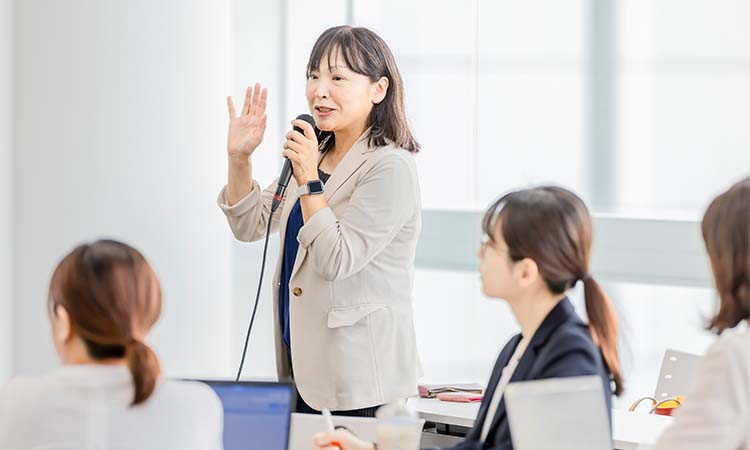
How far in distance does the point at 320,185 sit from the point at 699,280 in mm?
2096

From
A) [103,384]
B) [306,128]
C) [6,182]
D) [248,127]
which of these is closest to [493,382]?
[103,384]

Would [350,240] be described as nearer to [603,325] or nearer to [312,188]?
[312,188]

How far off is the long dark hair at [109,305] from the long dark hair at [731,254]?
94 cm

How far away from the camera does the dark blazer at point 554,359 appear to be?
1.91 m

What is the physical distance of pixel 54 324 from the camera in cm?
171

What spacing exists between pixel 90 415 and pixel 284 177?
129 cm

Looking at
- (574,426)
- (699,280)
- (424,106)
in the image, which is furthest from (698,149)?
(574,426)

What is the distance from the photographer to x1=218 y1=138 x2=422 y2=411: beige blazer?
8.64 ft

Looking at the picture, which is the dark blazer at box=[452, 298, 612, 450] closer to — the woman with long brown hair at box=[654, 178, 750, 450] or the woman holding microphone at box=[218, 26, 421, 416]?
the woman with long brown hair at box=[654, 178, 750, 450]

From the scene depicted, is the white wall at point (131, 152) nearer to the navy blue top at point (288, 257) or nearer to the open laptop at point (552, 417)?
the navy blue top at point (288, 257)

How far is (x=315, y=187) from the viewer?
2613mm

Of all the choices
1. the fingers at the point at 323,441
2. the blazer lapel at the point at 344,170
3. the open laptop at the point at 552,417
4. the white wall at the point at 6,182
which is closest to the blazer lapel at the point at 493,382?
the fingers at the point at 323,441

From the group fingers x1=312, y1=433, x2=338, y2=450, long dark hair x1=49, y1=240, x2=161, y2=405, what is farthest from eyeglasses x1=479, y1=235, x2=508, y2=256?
long dark hair x1=49, y1=240, x2=161, y2=405

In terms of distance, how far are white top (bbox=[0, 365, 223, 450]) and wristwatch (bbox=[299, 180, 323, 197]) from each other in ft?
3.21
